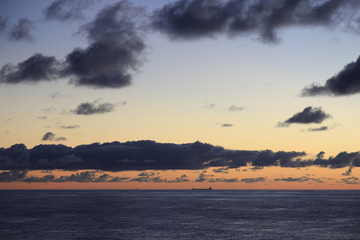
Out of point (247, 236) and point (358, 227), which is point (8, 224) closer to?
point (247, 236)

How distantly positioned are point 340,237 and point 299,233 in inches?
434

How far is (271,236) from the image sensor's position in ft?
354

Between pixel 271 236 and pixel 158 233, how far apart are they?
1165 inches

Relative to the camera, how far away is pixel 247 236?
10719 centimetres

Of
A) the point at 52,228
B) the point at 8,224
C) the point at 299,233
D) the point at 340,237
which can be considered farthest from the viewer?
the point at 8,224

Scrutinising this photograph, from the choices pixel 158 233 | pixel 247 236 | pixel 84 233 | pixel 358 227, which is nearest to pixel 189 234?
pixel 158 233

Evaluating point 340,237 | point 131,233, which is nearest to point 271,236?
point 340,237

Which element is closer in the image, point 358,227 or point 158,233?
point 158,233

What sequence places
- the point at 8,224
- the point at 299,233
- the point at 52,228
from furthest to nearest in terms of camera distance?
1. the point at 8,224
2. the point at 52,228
3. the point at 299,233

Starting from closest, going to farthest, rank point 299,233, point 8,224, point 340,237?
point 340,237 < point 299,233 < point 8,224

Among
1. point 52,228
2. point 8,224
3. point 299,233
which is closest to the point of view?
point 299,233

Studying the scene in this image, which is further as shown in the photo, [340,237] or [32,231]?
[32,231]

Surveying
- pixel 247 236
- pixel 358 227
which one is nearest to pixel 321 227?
pixel 358 227

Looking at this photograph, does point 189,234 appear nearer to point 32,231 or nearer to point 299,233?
point 299,233
